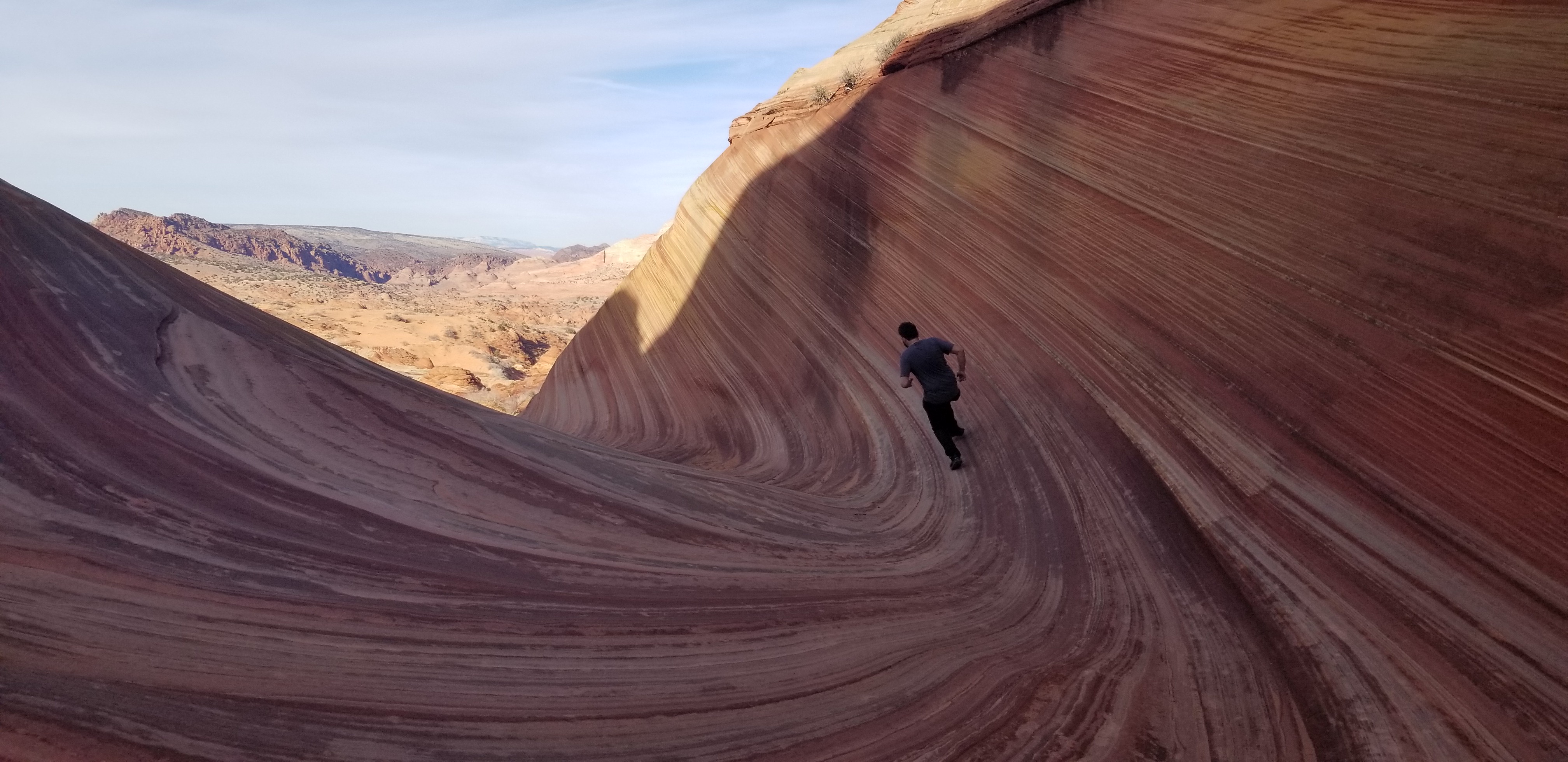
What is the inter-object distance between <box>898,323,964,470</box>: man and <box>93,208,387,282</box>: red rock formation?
67510mm

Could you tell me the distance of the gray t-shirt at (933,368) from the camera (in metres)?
5.25

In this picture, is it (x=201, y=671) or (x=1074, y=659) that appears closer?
(x=201, y=671)

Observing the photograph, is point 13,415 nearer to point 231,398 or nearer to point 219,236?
point 231,398

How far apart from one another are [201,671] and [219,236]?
100052mm

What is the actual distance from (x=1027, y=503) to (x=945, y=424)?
37.1 inches

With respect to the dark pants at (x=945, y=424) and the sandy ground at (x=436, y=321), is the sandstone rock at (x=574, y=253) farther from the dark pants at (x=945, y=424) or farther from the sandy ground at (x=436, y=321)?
the dark pants at (x=945, y=424)

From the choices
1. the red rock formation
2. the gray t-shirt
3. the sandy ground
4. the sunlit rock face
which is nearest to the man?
the gray t-shirt

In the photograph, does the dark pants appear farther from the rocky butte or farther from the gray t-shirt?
the rocky butte

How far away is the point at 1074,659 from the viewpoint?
9.59ft

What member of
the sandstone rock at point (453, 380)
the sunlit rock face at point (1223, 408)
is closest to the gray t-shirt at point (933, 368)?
the sunlit rock face at point (1223, 408)

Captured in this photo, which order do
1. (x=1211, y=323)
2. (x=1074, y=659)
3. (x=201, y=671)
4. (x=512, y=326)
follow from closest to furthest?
(x=201, y=671) < (x=1074, y=659) < (x=1211, y=323) < (x=512, y=326)

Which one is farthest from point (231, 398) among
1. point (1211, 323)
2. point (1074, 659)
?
point (1211, 323)

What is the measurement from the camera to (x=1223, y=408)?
4.15 metres

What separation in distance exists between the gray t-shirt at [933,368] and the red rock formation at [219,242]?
6753cm
